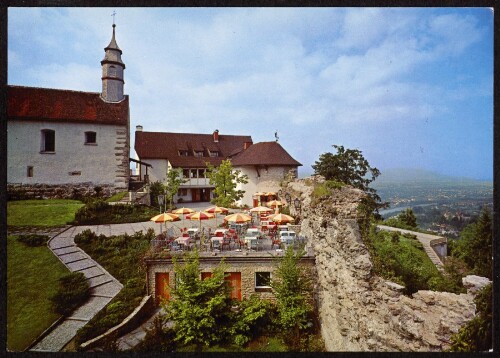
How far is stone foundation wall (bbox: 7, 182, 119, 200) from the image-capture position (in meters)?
4.57

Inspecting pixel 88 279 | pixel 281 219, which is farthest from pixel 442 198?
pixel 88 279

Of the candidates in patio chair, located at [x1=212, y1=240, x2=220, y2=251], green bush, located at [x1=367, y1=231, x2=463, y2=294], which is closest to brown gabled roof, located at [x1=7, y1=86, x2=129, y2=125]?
patio chair, located at [x1=212, y1=240, x2=220, y2=251]

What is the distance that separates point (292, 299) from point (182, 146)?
1196 centimetres

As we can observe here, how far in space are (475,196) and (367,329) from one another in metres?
2.95

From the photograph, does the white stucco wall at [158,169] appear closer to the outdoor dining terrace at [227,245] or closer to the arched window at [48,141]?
the arched window at [48,141]

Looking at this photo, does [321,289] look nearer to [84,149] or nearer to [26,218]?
[26,218]

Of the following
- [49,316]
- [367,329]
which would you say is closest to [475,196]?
[367,329]

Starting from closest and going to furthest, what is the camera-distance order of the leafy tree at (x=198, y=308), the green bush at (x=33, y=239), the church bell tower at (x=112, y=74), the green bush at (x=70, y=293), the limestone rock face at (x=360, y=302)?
the limestone rock face at (x=360, y=302)
the green bush at (x=70, y=293)
the leafy tree at (x=198, y=308)
the green bush at (x=33, y=239)
the church bell tower at (x=112, y=74)

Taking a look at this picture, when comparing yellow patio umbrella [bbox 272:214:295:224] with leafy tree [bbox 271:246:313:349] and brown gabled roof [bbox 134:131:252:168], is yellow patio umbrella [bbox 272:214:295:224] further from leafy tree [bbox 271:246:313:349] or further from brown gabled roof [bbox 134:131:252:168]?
brown gabled roof [bbox 134:131:252:168]

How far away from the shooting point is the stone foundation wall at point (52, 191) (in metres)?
4.57

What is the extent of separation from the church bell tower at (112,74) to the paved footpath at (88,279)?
12.2 ft

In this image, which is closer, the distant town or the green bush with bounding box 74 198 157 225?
the distant town

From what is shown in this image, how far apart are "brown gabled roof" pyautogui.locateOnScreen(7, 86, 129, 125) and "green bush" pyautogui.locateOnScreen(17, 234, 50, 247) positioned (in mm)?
2209

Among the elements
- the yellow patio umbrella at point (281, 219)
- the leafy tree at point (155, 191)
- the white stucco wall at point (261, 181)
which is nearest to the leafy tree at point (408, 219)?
the white stucco wall at point (261, 181)
